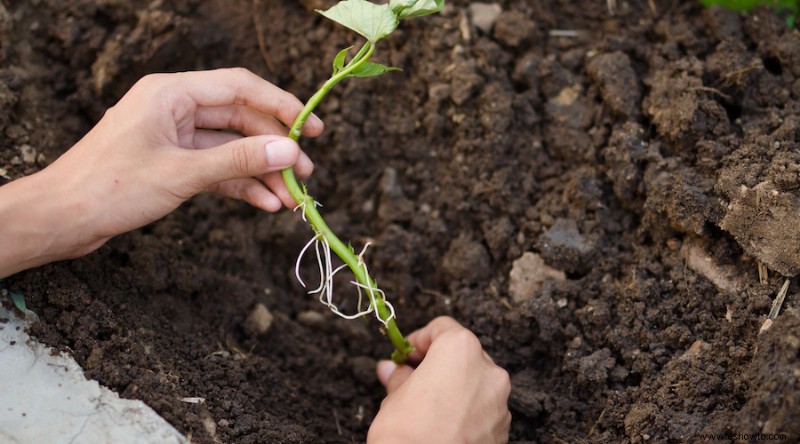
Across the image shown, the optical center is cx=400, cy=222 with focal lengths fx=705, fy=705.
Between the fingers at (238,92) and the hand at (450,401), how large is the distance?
694mm

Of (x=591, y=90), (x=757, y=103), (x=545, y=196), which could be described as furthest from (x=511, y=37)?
(x=757, y=103)

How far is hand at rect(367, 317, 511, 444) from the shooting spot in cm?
161

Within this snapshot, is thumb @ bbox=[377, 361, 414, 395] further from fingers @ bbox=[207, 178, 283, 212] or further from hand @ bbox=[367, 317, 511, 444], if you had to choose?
fingers @ bbox=[207, 178, 283, 212]

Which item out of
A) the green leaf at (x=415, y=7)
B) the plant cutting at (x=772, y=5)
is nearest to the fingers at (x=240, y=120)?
the green leaf at (x=415, y=7)

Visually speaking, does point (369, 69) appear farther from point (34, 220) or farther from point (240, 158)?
point (34, 220)

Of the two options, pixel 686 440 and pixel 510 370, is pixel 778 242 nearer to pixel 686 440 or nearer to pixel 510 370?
pixel 686 440

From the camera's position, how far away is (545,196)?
212cm

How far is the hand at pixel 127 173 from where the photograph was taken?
161 cm

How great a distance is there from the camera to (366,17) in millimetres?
1615

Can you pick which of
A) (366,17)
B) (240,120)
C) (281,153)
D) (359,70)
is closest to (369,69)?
(359,70)

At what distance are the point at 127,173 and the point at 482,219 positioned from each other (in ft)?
3.38

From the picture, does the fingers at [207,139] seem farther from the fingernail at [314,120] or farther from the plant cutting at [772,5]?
the plant cutting at [772,5]

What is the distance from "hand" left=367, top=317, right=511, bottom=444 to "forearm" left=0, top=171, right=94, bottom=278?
0.86 meters

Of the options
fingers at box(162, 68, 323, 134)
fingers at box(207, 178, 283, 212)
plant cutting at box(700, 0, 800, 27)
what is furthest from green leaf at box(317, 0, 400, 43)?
plant cutting at box(700, 0, 800, 27)
